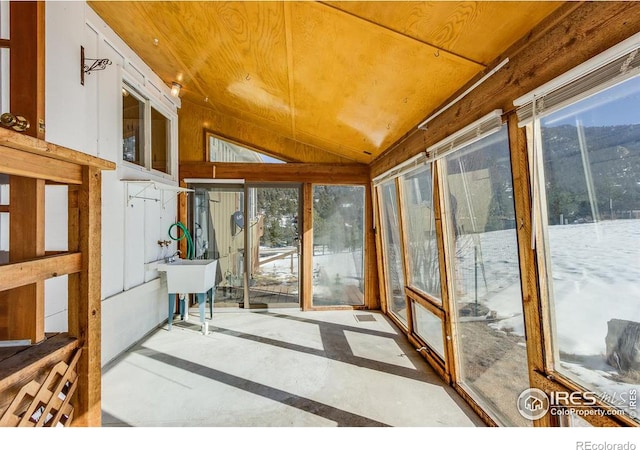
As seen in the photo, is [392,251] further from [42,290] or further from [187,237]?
[42,290]

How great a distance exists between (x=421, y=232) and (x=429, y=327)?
960mm

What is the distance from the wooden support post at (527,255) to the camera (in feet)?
4.70

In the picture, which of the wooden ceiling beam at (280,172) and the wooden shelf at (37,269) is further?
the wooden ceiling beam at (280,172)

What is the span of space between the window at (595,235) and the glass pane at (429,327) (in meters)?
1.30

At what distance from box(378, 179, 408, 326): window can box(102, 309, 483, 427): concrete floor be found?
0.40 meters

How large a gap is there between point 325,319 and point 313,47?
3303 mm

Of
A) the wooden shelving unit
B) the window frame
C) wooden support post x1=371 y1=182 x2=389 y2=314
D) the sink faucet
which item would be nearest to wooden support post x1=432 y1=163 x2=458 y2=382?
wooden support post x1=371 y1=182 x2=389 y2=314

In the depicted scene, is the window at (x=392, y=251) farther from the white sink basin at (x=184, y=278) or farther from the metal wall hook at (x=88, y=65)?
the metal wall hook at (x=88, y=65)

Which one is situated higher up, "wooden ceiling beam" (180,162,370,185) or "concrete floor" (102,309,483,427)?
"wooden ceiling beam" (180,162,370,185)

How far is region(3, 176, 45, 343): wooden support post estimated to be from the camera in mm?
1034

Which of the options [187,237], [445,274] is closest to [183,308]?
[187,237]

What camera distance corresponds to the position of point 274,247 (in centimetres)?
450
